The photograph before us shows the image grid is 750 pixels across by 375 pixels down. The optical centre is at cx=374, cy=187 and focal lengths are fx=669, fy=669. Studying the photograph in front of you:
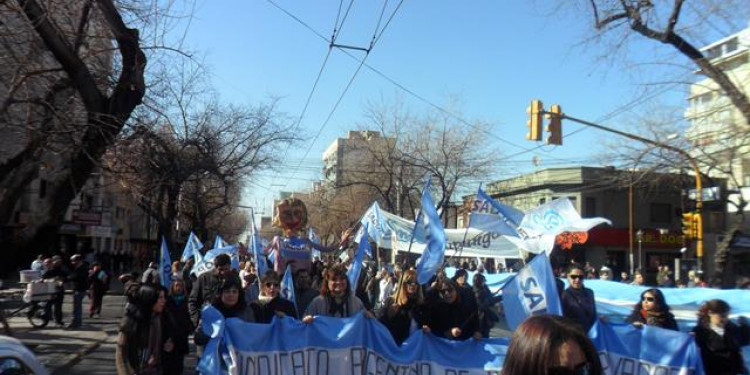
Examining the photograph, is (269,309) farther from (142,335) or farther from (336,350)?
(142,335)

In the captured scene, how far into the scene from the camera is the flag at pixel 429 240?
28.0 feet

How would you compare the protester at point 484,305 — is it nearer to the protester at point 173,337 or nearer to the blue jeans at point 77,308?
the protester at point 173,337

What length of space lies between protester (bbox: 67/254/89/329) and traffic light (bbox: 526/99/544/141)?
11827 millimetres

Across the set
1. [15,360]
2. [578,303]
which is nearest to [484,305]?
[578,303]

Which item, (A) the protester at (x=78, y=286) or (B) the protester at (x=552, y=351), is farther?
(A) the protester at (x=78, y=286)

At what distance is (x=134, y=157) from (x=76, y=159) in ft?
48.3

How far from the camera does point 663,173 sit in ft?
85.2

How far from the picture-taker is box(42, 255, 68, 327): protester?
1545 cm

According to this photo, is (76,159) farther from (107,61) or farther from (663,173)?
(663,173)

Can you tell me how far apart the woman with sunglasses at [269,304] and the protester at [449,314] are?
5.34 ft

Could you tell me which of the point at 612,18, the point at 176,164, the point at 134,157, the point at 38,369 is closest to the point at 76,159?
the point at 38,369

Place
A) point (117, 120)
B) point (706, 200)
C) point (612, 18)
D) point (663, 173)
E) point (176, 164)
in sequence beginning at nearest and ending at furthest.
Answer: point (117, 120)
point (612, 18)
point (706, 200)
point (176, 164)
point (663, 173)

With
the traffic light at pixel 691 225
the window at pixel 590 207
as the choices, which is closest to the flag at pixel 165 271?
the traffic light at pixel 691 225

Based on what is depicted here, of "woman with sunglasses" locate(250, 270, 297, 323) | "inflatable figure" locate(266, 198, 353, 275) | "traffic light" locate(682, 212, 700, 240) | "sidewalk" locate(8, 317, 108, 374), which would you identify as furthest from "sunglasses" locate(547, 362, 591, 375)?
"traffic light" locate(682, 212, 700, 240)
